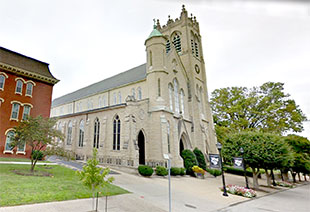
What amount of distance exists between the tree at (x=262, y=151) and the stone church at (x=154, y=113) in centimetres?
729

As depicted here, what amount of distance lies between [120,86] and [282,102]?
2928 cm

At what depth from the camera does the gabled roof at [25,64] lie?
19125 millimetres

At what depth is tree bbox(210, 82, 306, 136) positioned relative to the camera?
29.8 meters

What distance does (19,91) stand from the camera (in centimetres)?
1958

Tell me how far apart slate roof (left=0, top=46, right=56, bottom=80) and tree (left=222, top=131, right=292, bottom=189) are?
24193 mm

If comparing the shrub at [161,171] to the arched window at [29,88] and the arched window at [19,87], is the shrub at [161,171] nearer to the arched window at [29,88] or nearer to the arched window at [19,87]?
the arched window at [29,88]

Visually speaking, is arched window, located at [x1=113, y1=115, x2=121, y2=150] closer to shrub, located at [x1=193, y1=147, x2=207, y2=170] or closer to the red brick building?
the red brick building

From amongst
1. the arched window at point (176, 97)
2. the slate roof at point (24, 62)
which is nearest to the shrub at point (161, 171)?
the arched window at point (176, 97)

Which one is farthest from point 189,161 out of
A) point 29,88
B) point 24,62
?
point 24,62

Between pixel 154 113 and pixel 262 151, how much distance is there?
1243 centimetres

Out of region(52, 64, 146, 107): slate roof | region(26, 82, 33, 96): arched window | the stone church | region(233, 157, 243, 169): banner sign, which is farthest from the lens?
region(52, 64, 146, 107): slate roof

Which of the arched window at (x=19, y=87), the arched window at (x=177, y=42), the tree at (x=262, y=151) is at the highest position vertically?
the arched window at (x=177, y=42)

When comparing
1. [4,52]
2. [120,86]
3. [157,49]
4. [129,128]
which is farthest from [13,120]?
[157,49]

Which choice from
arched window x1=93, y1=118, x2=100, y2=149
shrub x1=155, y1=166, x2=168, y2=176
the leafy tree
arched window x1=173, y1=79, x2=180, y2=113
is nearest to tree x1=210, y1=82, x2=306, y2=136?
the leafy tree
